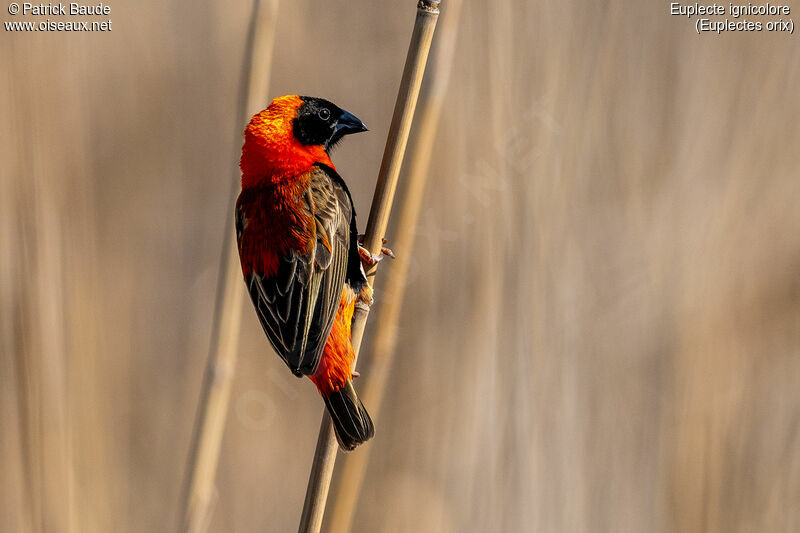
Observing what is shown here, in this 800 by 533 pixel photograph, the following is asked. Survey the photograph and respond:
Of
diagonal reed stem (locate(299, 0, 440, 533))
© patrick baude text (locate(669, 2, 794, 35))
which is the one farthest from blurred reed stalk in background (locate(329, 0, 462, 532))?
© patrick baude text (locate(669, 2, 794, 35))

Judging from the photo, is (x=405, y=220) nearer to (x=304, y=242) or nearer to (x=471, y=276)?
(x=304, y=242)

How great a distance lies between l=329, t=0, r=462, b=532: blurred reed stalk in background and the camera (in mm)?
1626

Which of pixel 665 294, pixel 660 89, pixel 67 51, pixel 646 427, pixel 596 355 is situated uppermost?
pixel 660 89

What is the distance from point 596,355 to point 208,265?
1404 mm

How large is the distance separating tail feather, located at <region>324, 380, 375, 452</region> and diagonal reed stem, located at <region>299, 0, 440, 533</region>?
0.08 feet

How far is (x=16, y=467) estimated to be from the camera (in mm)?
2209

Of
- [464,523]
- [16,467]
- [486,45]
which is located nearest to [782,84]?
[486,45]

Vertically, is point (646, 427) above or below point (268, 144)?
below

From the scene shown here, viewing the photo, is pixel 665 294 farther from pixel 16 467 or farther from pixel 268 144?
pixel 16 467

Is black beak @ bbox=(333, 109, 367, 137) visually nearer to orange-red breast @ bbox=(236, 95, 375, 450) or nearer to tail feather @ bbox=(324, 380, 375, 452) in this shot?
orange-red breast @ bbox=(236, 95, 375, 450)

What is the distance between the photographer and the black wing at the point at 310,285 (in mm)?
1441

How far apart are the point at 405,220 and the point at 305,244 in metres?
0.29
